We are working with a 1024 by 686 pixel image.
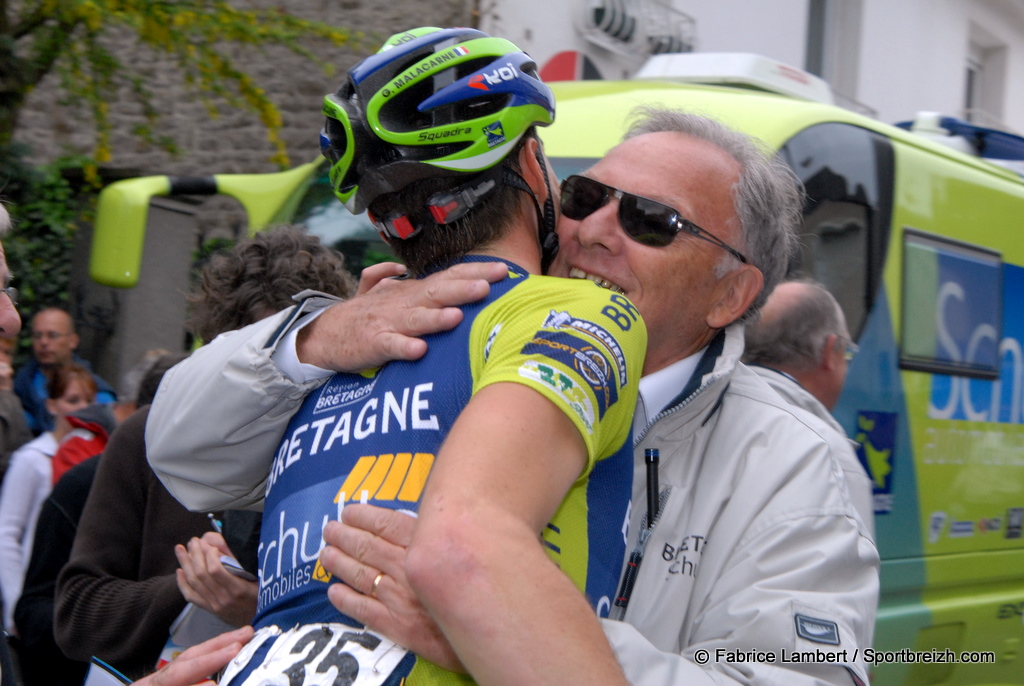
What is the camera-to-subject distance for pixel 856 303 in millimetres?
4238

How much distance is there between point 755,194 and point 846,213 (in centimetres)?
217

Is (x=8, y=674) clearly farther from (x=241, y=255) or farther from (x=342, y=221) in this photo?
(x=342, y=221)

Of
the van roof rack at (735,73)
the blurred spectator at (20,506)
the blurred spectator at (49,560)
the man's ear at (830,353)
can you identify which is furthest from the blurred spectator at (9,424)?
the man's ear at (830,353)

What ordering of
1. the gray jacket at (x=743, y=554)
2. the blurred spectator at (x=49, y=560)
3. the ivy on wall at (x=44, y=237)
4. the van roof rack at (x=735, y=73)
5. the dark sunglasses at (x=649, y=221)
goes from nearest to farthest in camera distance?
the gray jacket at (x=743, y=554)
the dark sunglasses at (x=649, y=221)
the blurred spectator at (x=49, y=560)
the van roof rack at (x=735, y=73)
the ivy on wall at (x=44, y=237)

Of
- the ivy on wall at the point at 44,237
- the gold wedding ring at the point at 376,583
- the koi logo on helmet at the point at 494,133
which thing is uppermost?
the koi logo on helmet at the point at 494,133

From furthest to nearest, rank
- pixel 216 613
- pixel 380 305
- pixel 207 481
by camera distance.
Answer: pixel 216 613, pixel 207 481, pixel 380 305

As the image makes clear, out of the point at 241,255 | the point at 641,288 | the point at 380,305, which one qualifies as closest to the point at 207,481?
the point at 380,305

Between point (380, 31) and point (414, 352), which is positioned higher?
point (414, 352)

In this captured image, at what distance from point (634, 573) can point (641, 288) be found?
620 millimetres

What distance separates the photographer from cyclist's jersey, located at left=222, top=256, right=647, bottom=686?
4.11 ft

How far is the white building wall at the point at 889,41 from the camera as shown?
11383mm

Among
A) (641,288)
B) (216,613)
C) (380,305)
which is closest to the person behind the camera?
(380,305)

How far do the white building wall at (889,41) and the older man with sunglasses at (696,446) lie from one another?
7.85 m

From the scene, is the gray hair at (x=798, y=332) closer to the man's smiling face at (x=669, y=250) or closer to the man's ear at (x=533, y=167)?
the man's smiling face at (x=669, y=250)
